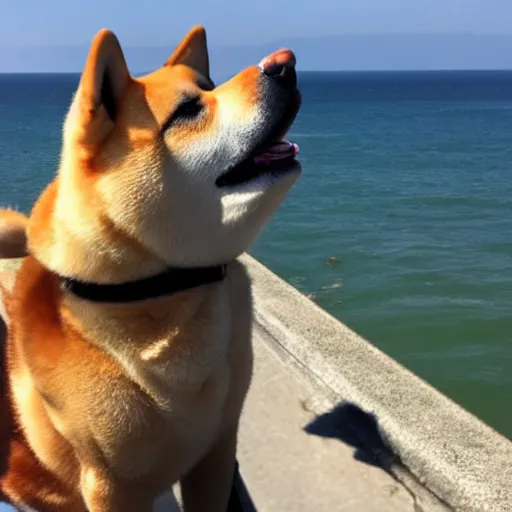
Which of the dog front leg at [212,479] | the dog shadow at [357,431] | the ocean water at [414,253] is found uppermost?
the dog front leg at [212,479]

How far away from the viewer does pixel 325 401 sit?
3.23 metres

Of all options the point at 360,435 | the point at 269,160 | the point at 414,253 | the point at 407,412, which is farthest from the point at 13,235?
the point at 414,253

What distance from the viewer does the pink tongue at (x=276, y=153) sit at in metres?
1.71

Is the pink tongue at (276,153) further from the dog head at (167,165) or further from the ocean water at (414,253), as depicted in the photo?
the ocean water at (414,253)

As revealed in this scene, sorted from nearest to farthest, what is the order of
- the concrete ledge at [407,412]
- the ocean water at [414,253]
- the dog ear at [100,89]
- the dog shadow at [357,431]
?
the dog ear at [100,89], the concrete ledge at [407,412], the dog shadow at [357,431], the ocean water at [414,253]

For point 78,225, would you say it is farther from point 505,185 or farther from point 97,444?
point 505,185

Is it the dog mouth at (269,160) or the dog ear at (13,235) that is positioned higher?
the dog mouth at (269,160)

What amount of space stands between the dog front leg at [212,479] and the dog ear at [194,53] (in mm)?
973

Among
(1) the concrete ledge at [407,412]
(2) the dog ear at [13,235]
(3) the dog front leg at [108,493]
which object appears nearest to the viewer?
(3) the dog front leg at [108,493]

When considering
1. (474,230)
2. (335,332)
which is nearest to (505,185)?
(474,230)

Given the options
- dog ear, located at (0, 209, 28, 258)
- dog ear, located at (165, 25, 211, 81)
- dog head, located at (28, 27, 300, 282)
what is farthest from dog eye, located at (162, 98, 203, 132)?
dog ear, located at (0, 209, 28, 258)

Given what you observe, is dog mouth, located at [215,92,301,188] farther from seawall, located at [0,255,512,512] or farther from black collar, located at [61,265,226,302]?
seawall, located at [0,255,512,512]

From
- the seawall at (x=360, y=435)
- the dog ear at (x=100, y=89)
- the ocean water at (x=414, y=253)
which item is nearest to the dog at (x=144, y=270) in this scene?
the dog ear at (x=100, y=89)

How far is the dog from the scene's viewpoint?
1.67 meters
